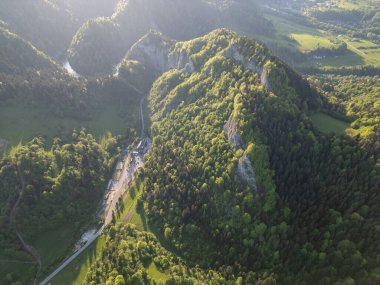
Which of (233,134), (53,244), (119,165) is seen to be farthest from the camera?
(119,165)

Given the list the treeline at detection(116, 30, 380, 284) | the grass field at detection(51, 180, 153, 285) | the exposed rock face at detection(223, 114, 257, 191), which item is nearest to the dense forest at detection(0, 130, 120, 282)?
the grass field at detection(51, 180, 153, 285)

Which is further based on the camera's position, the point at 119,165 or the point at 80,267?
the point at 119,165

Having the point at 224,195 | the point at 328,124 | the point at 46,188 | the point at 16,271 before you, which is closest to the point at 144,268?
the point at 224,195

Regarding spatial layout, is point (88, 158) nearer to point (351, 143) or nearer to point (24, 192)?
point (24, 192)

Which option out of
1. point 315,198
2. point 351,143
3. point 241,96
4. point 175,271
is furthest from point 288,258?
point 241,96

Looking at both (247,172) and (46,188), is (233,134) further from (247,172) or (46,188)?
(46,188)

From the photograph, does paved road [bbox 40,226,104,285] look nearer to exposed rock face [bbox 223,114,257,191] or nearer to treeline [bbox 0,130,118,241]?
treeline [bbox 0,130,118,241]
